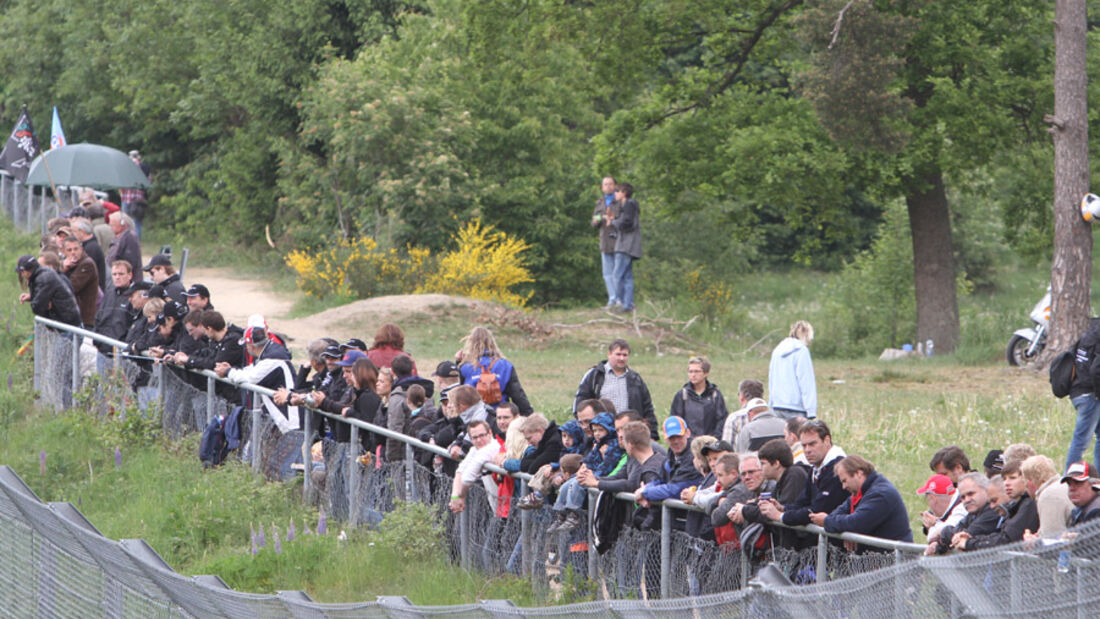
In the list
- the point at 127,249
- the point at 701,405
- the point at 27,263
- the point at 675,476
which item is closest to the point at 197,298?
the point at 27,263

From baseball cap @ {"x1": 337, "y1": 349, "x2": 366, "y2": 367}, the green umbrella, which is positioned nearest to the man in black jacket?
baseball cap @ {"x1": 337, "y1": 349, "x2": 366, "y2": 367}

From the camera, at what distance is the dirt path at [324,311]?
20.5 metres

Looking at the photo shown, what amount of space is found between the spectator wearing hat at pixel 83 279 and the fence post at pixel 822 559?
34.2 ft

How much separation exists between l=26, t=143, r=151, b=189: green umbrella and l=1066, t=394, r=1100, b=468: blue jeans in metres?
18.2

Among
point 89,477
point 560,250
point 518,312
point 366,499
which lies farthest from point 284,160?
point 366,499

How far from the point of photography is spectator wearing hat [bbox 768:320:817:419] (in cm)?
1233

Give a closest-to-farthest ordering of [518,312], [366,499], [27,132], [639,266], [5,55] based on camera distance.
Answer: [366,499] < [518,312] < [27,132] < [639,266] < [5,55]

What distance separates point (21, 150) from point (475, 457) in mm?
19576

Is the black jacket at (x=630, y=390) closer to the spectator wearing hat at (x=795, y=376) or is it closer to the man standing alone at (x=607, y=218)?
the spectator wearing hat at (x=795, y=376)

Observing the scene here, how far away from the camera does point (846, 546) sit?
7.38 m

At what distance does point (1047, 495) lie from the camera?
22.9 feet

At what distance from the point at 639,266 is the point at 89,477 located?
20.2m

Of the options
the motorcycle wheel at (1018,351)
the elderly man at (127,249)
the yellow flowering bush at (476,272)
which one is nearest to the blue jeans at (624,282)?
the yellow flowering bush at (476,272)

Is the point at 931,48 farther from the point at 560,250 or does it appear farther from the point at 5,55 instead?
the point at 5,55
